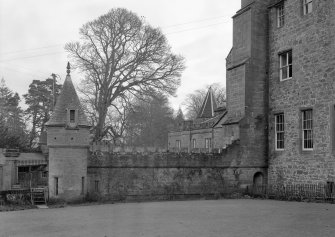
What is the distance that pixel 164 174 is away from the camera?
2153cm

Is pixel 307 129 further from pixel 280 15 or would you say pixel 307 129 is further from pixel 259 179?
pixel 280 15

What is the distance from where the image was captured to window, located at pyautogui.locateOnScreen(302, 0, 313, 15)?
2042 cm

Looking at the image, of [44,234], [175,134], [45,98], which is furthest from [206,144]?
[44,234]

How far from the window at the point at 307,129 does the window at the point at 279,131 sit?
4.97ft

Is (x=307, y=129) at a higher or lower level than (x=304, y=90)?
lower

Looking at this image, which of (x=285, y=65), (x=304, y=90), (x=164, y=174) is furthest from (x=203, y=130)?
(x=304, y=90)

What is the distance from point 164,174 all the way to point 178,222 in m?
8.81

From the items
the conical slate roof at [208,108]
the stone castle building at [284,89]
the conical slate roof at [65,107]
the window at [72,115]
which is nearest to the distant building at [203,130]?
the conical slate roof at [208,108]

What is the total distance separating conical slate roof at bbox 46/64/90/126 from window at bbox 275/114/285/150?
10300mm

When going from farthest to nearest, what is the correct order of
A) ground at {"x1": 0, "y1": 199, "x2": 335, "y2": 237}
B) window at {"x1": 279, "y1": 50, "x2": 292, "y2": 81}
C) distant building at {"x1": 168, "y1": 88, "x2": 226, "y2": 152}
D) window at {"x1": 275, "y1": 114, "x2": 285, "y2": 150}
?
distant building at {"x1": 168, "y1": 88, "x2": 226, "y2": 152} < window at {"x1": 275, "y1": 114, "x2": 285, "y2": 150} < window at {"x1": 279, "y1": 50, "x2": 292, "y2": 81} < ground at {"x1": 0, "y1": 199, "x2": 335, "y2": 237}

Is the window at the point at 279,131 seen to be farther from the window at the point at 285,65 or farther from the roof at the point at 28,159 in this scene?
the roof at the point at 28,159

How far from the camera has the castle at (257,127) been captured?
1970 centimetres

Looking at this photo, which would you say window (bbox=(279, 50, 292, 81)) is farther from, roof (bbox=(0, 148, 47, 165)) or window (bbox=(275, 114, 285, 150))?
roof (bbox=(0, 148, 47, 165))

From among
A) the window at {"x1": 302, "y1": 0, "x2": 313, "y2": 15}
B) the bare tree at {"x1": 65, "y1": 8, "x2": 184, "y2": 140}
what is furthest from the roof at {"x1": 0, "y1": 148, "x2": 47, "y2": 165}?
A: the window at {"x1": 302, "y1": 0, "x2": 313, "y2": 15}
